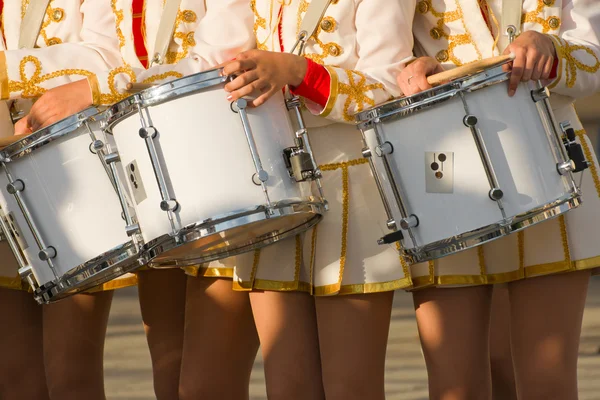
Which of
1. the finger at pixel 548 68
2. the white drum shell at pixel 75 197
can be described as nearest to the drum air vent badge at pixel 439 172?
→ the finger at pixel 548 68

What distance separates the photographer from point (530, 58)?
108 inches

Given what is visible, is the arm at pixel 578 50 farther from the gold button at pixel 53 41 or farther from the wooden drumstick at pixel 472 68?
the gold button at pixel 53 41

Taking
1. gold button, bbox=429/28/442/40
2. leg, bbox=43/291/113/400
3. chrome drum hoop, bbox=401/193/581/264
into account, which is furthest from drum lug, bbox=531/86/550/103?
leg, bbox=43/291/113/400

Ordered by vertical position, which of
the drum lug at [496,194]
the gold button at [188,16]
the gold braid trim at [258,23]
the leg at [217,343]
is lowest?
the leg at [217,343]

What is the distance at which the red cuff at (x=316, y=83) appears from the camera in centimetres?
291

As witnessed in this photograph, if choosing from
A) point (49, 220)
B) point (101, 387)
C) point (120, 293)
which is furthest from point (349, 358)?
point (120, 293)

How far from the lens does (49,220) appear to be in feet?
9.96

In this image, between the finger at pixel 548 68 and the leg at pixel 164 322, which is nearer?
the finger at pixel 548 68

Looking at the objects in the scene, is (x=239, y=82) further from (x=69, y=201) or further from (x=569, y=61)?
(x=569, y=61)

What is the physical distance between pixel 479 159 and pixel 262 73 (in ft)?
1.89

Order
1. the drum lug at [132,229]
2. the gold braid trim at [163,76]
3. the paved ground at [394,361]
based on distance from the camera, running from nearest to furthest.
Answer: the drum lug at [132,229] → the gold braid trim at [163,76] → the paved ground at [394,361]

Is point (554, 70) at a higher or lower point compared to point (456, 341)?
higher

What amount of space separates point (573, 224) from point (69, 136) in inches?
53.6

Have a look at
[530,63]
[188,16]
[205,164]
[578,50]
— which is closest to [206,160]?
[205,164]
